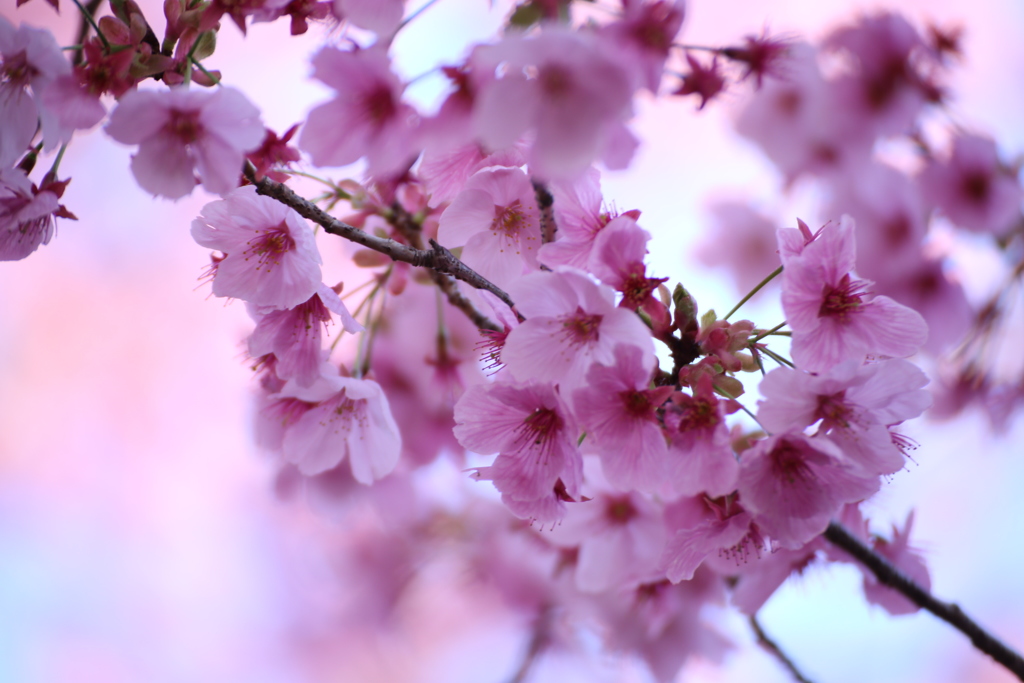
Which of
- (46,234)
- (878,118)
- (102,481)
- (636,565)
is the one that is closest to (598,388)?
(636,565)

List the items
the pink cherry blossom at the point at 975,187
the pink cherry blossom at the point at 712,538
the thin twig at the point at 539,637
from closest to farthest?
the pink cherry blossom at the point at 712,538 < the thin twig at the point at 539,637 < the pink cherry blossom at the point at 975,187

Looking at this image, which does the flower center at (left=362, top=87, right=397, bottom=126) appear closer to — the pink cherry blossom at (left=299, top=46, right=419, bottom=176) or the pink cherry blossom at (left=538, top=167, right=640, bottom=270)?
the pink cherry blossom at (left=299, top=46, right=419, bottom=176)

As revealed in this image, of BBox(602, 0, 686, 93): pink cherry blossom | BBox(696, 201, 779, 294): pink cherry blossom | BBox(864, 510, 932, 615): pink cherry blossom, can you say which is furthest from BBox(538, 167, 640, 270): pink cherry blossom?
BBox(696, 201, 779, 294): pink cherry blossom

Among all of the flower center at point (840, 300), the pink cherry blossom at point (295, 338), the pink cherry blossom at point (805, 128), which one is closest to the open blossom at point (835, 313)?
the flower center at point (840, 300)

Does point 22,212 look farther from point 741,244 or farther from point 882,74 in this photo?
point 741,244

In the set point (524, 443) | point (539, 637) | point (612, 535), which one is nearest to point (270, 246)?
point (524, 443)

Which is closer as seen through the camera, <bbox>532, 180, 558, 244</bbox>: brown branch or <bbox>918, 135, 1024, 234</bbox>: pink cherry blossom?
<bbox>532, 180, 558, 244</bbox>: brown branch

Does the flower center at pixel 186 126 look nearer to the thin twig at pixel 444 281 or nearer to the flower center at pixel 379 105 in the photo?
the flower center at pixel 379 105

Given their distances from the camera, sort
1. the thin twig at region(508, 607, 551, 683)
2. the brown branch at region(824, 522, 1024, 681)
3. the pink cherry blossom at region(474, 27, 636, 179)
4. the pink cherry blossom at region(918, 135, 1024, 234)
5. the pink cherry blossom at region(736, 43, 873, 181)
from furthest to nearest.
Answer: the pink cherry blossom at region(736, 43, 873, 181) < the pink cherry blossom at region(918, 135, 1024, 234) < the thin twig at region(508, 607, 551, 683) < the brown branch at region(824, 522, 1024, 681) < the pink cherry blossom at region(474, 27, 636, 179)
